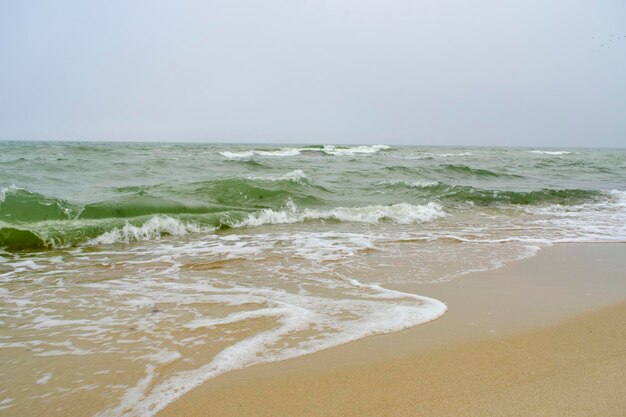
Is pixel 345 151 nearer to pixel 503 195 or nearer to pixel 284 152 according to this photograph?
pixel 284 152

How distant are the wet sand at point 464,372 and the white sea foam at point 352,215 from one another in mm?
4802

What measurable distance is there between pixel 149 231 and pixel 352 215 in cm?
367

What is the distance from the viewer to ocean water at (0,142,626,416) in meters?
2.29

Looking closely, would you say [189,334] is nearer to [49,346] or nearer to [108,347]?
[108,347]

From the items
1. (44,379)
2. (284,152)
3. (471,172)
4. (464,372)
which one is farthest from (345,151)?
(44,379)

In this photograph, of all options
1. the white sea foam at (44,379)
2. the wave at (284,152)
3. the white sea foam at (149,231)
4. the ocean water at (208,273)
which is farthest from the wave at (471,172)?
the white sea foam at (44,379)

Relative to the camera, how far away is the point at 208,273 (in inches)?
170

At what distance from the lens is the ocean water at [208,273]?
90.0 inches

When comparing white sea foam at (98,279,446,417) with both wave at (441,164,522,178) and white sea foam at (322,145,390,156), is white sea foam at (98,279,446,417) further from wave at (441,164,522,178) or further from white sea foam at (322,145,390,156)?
white sea foam at (322,145,390,156)

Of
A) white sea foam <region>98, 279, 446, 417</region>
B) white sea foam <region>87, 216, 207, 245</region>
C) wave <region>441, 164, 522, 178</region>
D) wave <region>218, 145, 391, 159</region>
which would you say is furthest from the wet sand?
wave <region>218, 145, 391, 159</region>

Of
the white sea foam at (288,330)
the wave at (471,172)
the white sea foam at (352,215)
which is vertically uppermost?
the wave at (471,172)

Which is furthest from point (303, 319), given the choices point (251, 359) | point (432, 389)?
point (432, 389)

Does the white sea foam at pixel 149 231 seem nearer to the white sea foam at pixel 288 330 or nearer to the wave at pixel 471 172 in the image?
the white sea foam at pixel 288 330

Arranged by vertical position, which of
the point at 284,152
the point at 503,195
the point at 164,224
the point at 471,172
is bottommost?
the point at 164,224
